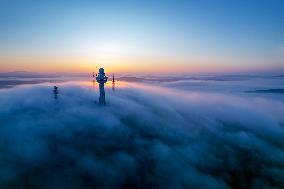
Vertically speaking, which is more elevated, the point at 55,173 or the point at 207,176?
the point at 55,173

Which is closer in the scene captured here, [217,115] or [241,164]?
[241,164]

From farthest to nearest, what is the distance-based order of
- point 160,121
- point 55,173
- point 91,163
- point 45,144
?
point 160,121
point 45,144
point 91,163
point 55,173

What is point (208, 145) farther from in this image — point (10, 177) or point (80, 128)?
point (10, 177)

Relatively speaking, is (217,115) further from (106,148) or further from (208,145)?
(106,148)

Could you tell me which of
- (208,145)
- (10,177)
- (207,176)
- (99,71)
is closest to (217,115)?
(208,145)

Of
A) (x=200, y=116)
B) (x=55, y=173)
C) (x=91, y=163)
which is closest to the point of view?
(x=55, y=173)

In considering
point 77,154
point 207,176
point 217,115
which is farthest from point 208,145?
point 217,115

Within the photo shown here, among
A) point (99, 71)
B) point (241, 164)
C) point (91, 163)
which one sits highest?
point (99, 71)

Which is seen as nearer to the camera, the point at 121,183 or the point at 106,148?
the point at 121,183

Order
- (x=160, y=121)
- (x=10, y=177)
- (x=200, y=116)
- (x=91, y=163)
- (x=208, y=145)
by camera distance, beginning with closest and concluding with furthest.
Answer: (x=10, y=177), (x=91, y=163), (x=208, y=145), (x=160, y=121), (x=200, y=116)
